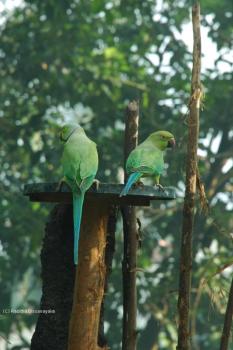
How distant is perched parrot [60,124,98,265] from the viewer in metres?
4.00

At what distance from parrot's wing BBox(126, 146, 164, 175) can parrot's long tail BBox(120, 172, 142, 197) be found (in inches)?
1.6

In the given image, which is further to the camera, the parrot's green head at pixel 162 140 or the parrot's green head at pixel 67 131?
the parrot's green head at pixel 162 140

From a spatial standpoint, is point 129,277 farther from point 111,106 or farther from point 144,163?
point 111,106

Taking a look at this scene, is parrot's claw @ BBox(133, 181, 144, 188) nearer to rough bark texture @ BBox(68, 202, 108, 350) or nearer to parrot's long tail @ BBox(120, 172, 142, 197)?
parrot's long tail @ BBox(120, 172, 142, 197)

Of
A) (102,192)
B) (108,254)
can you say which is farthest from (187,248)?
(108,254)

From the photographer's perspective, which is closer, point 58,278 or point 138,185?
point 138,185

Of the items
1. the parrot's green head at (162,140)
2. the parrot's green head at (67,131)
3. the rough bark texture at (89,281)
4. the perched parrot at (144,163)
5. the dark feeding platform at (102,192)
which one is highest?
the parrot's green head at (162,140)

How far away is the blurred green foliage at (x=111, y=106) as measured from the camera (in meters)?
10.2

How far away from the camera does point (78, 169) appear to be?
404cm

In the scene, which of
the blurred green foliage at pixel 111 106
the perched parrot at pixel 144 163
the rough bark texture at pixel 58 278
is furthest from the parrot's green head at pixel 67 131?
the blurred green foliage at pixel 111 106

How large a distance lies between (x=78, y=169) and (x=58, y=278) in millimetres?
1019

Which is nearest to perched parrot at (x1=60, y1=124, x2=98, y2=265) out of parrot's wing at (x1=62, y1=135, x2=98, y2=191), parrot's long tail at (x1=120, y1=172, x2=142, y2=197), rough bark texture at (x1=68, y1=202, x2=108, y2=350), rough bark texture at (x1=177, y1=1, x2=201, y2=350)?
parrot's wing at (x1=62, y1=135, x2=98, y2=191)

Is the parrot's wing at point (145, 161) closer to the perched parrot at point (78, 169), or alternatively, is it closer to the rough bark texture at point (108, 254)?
the perched parrot at point (78, 169)

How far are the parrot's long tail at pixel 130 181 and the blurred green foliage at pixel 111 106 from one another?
566 centimetres
